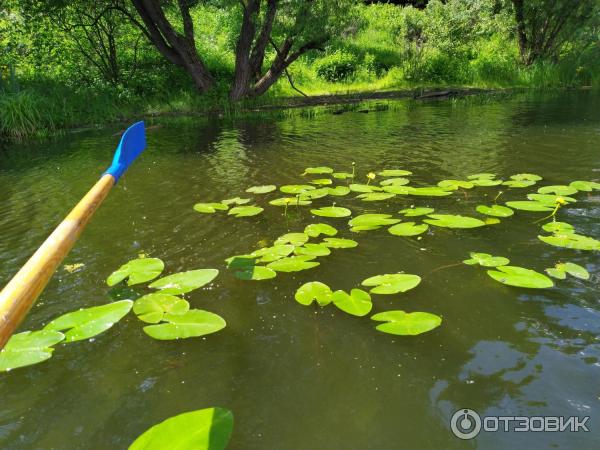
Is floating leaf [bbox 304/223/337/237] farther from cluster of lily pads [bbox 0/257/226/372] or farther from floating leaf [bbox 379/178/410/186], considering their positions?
floating leaf [bbox 379/178/410/186]

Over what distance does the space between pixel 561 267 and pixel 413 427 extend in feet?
4.56

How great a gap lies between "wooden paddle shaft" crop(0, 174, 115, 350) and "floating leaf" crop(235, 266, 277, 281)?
91cm

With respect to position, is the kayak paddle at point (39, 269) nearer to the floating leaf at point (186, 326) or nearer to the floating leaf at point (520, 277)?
the floating leaf at point (186, 326)

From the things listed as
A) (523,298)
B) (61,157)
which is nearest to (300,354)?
(523,298)

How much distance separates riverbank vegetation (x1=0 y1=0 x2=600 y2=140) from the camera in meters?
9.38

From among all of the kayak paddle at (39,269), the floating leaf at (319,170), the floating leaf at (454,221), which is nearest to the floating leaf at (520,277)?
the floating leaf at (454,221)

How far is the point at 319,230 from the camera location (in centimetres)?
294

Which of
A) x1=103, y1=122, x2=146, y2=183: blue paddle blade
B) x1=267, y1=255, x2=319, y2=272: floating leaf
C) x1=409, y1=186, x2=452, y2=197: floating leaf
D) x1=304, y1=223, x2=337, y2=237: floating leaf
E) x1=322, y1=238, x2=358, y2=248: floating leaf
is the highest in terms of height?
x1=103, y1=122, x2=146, y2=183: blue paddle blade

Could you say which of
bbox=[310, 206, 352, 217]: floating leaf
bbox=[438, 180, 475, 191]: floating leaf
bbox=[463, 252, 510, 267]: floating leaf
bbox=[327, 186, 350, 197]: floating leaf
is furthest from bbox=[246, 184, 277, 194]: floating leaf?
bbox=[463, 252, 510, 267]: floating leaf

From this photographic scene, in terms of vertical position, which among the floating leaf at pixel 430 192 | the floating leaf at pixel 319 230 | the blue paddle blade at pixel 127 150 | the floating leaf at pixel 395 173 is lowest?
the floating leaf at pixel 319 230

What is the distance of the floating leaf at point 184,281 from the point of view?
7.32 ft

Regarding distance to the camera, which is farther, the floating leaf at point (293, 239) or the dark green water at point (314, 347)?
the floating leaf at point (293, 239)

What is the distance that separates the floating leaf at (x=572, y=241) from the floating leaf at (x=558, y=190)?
2.84 ft

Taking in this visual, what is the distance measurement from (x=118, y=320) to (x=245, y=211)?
154 cm
